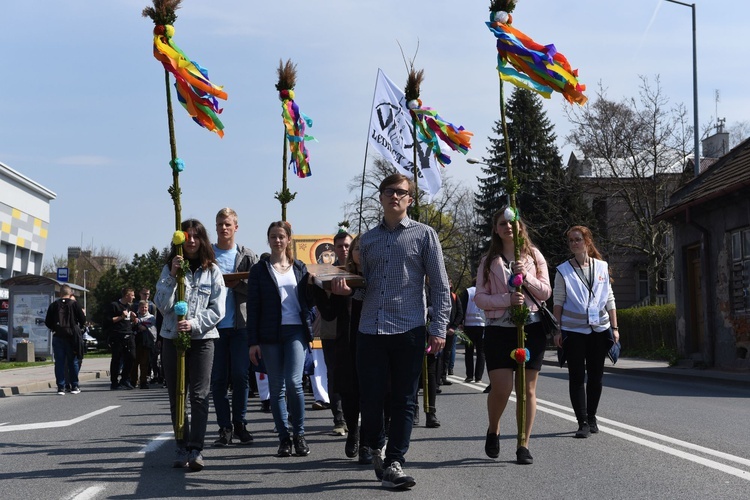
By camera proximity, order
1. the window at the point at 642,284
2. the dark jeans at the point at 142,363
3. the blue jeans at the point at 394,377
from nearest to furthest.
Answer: the blue jeans at the point at 394,377 → the dark jeans at the point at 142,363 → the window at the point at 642,284

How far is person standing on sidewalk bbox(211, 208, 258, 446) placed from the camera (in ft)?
27.2

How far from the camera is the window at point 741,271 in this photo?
22422mm

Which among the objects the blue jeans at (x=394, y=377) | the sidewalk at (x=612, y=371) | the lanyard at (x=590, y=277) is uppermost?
the lanyard at (x=590, y=277)

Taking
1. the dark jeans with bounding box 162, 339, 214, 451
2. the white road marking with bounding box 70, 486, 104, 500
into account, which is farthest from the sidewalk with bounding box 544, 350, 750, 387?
the white road marking with bounding box 70, 486, 104, 500

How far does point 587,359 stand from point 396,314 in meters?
3.20

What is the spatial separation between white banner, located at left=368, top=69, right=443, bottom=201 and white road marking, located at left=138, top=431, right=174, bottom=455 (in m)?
6.29

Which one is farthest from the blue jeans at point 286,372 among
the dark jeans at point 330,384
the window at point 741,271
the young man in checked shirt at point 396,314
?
the window at point 741,271

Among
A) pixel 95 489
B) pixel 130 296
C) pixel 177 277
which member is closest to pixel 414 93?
pixel 177 277

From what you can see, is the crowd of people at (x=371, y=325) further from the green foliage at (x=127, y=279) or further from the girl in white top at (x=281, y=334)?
the green foliage at (x=127, y=279)

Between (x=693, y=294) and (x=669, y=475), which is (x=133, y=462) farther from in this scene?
(x=693, y=294)

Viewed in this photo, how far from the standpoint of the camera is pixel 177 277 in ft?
24.0

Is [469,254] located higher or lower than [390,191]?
higher

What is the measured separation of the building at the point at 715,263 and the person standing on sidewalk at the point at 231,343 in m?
15.8

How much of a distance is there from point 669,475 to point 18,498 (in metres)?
4.20
